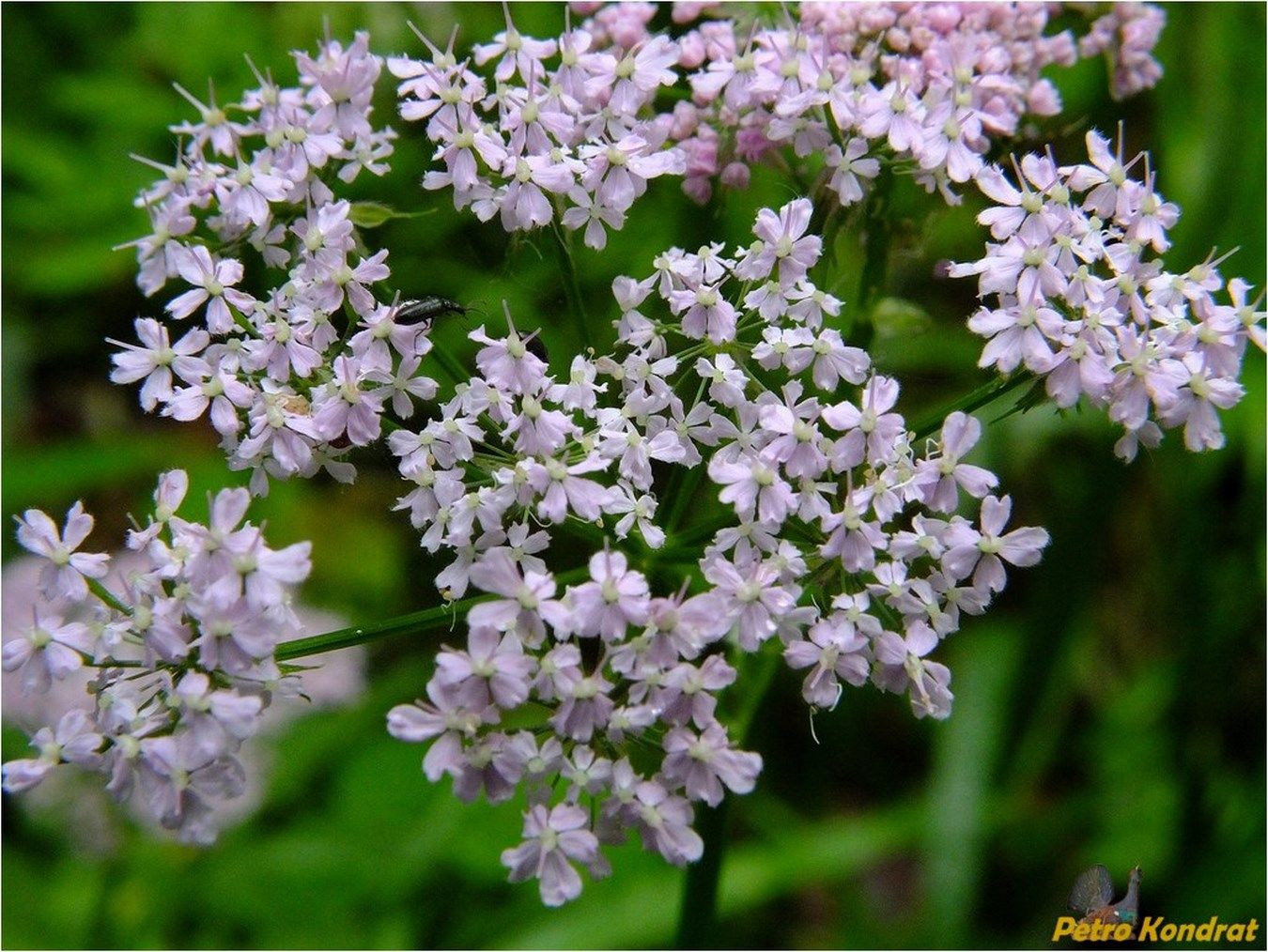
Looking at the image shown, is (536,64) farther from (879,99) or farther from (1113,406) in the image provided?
(1113,406)

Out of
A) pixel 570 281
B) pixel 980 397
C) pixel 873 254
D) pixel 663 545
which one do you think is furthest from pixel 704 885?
pixel 873 254

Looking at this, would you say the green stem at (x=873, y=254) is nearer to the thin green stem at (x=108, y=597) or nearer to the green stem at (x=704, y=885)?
the green stem at (x=704, y=885)

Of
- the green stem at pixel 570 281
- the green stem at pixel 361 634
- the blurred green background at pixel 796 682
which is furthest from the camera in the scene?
the blurred green background at pixel 796 682

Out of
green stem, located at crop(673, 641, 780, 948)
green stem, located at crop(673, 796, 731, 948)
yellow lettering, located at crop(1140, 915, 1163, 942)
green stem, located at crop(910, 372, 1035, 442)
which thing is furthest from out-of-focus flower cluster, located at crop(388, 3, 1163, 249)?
yellow lettering, located at crop(1140, 915, 1163, 942)

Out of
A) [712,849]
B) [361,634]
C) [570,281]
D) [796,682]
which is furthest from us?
[796,682]

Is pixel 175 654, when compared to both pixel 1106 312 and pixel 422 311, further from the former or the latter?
pixel 1106 312

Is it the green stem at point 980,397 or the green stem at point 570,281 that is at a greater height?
the green stem at point 570,281

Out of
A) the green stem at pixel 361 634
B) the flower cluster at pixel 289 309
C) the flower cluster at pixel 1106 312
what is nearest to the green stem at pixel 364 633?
the green stem at pixel 361 634
